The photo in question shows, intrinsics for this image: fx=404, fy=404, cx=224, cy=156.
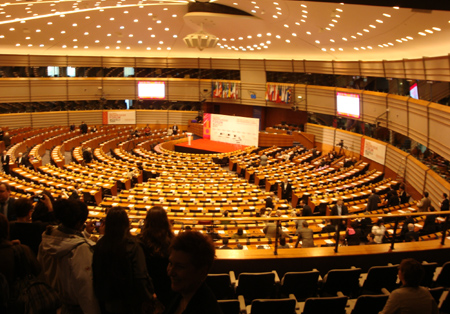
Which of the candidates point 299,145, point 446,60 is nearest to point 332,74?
point 299,145

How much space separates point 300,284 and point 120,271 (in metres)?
2.77

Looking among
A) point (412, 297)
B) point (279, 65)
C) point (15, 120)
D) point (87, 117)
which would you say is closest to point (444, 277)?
point (412, 297)

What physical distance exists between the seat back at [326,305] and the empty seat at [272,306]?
0.57 ft

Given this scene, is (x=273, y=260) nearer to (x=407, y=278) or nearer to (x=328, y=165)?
(x=407, y=278)

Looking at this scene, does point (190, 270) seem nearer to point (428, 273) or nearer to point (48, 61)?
point (428, 273)

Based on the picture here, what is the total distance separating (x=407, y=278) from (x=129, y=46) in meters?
29.6

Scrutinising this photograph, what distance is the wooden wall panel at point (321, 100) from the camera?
88.8 ft

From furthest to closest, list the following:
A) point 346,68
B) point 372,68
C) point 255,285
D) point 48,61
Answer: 1. point 48,61
2. point 346,68
3. point 372,68
4. point 255,285

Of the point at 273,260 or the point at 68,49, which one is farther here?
the point at 68,49

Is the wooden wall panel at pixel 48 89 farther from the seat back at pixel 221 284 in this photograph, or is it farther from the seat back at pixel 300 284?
the seat back at pixel 300 284

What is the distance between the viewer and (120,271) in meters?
3.00

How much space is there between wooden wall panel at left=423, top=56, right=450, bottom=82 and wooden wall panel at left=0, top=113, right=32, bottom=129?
26686 mm

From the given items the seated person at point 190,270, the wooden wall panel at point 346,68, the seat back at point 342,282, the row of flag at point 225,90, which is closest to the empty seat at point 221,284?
the seat back at point 342,282

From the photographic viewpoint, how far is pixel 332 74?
2733 centimetres
